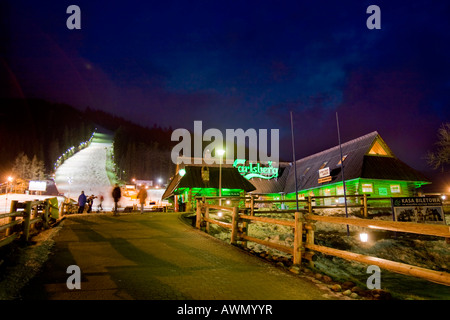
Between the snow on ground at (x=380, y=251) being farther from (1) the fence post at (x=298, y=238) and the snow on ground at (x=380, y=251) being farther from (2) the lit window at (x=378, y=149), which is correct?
(2) the lit window at (x=378, y=149)

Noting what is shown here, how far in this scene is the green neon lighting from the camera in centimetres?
3781

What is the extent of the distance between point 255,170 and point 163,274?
34174 mm

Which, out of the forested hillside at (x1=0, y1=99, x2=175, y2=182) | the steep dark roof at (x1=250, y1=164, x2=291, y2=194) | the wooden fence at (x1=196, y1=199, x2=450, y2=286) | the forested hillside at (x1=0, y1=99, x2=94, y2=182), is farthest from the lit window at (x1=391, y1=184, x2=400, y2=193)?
the forested hillside at (x1=0, y1=99, x2=94, y2=182)

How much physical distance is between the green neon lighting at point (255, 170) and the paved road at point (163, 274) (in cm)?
2935

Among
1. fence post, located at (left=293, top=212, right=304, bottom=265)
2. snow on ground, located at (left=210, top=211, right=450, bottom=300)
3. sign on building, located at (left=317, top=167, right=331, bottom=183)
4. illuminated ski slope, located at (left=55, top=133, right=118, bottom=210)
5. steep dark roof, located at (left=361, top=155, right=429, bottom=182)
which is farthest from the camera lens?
illuminated ski slope, located at (left=55, top=133, right=118, bottom=210)

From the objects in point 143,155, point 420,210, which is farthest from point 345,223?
point 143,155

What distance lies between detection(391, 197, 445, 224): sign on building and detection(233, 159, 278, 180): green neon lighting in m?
25.3

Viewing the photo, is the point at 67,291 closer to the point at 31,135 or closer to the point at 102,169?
the point at 102,169

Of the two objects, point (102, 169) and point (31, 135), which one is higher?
point (31, 135)

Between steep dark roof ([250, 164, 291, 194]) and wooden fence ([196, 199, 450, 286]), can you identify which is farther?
steep dark roof ([250, 164, 291, 194])

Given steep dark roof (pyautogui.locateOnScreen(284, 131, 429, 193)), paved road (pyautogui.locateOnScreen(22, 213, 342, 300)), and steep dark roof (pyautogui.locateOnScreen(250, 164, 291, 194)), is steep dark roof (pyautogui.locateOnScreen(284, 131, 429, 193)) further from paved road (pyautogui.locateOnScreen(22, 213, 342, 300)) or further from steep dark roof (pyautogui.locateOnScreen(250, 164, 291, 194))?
paved road (pyautogui.locateOnScreen(22, 213, 342, 300))
